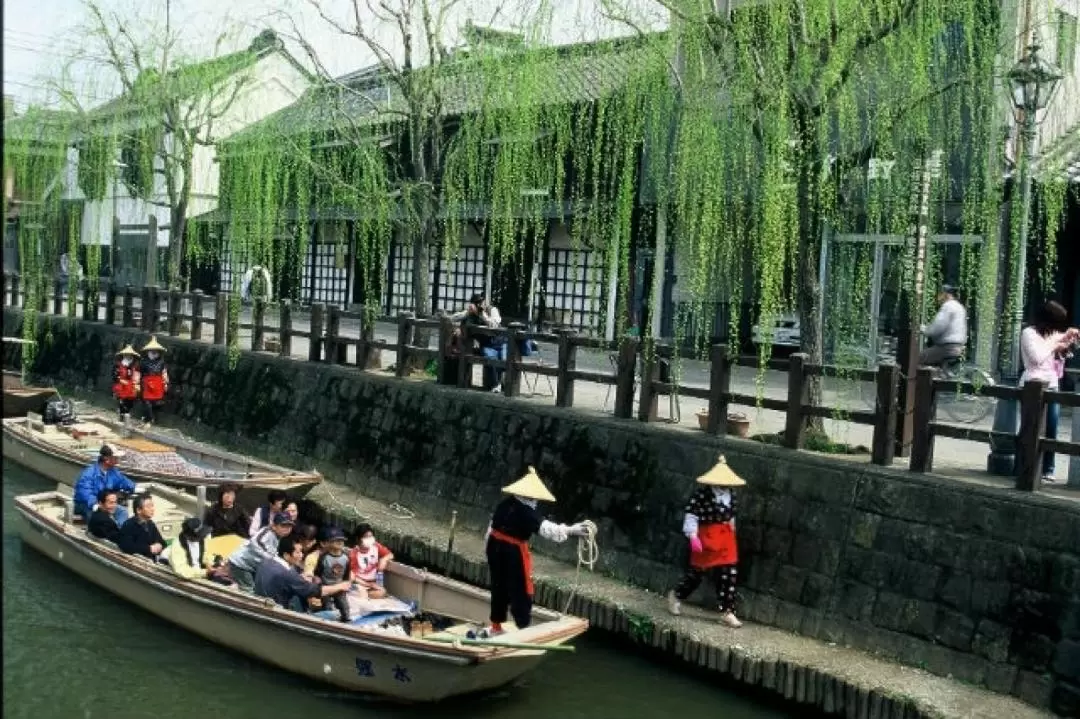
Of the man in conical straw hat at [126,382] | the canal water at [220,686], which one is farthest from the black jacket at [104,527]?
the man in conical straw hat at [126,382]

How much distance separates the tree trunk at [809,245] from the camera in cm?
948

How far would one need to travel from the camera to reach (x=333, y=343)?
15531mm

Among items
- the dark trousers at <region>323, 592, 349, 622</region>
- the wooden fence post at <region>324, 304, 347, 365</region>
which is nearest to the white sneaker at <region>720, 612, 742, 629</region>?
the dark trousers at <region>323, 592, 349, 622</region>

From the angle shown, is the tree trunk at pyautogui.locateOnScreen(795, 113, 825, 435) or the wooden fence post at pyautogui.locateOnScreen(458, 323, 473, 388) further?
the wooden fence post at pyautogui.locateOnScreen(458, 323, 473, 388)

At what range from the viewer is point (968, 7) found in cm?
901

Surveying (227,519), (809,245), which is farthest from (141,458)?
(809,245)

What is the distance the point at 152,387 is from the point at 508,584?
448 inches

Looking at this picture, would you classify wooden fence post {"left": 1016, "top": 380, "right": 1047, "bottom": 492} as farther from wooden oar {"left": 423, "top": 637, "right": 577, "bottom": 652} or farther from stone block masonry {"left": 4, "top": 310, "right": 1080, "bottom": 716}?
wooden oar {"left": 423, "top": 637, "right": 577, "bottom": 652}

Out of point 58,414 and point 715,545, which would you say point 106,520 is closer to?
point 715,545

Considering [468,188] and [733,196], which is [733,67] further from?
[468,188]

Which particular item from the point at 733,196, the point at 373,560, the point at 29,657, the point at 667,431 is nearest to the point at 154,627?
the point at 29,657

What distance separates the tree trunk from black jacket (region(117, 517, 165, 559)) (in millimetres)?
6420

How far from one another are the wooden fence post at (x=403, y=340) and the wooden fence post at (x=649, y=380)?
14.2 ft

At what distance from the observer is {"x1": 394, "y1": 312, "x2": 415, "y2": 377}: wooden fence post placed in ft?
46.5
